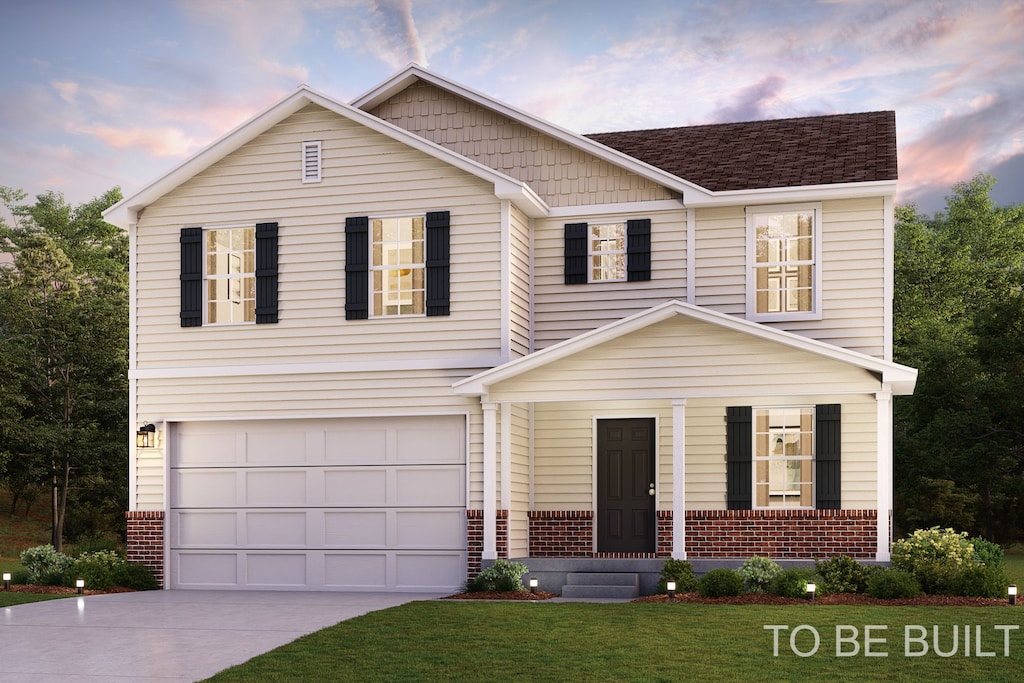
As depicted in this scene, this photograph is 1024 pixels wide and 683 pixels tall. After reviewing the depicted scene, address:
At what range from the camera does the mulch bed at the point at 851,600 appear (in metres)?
13.8

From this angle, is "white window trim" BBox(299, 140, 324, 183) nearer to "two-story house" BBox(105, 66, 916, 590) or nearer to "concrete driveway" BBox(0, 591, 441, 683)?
"two-story house" BBox(105, 66, 916, 590)

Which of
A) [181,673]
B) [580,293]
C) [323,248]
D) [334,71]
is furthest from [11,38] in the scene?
[181,673]

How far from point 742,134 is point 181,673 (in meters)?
14.4

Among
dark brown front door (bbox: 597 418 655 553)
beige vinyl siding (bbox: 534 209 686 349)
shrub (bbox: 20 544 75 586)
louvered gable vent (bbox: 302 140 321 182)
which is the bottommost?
shrub (bbox: 20 544 75 586)

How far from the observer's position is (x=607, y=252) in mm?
18703

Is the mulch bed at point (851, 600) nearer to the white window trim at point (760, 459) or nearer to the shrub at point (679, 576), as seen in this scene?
the shrub at point (679, 576)

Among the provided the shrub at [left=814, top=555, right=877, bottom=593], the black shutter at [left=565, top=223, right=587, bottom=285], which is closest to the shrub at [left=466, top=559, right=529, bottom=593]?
the shrub at [left=814, top=555, right=877, bottom=593]

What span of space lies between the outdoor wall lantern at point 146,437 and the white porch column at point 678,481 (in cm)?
850

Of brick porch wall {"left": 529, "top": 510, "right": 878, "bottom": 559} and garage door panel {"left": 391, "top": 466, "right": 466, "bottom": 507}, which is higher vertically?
garage door panel {"left": 391, "top": 466, "right": 466, "bottom": 507}

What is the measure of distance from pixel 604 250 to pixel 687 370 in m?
3.12

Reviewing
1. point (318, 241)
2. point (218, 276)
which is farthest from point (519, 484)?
point (218, 276)

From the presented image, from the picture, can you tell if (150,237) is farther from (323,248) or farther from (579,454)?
(579,454)

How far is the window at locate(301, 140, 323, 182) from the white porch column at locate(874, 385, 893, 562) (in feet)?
30.3

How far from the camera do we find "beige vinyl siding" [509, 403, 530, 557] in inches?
695
